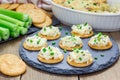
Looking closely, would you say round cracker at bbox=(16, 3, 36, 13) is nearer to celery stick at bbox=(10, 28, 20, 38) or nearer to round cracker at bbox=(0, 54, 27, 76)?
celery stick at bbox=(10, 28, 20, 38)

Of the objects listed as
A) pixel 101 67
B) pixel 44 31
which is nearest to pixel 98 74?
pixel 101 67

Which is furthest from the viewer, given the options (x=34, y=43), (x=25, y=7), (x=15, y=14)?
(x=25, y=7)

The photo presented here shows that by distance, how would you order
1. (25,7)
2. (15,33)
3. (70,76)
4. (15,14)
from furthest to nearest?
(25,7) → (15,14) → (15,33) → (70,76)

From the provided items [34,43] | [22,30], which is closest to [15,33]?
[22,30]

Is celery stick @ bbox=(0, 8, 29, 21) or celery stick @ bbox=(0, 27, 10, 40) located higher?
celery stick @ bbox=(0, 8, 29, 21)

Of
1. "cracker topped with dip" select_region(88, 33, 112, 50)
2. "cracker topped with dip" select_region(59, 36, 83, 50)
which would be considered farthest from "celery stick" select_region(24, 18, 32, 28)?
"cracker topped with dip" select_region(88, 33, 112, 50)

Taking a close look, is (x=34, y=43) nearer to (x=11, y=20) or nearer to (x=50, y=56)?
(x=50, y=56)

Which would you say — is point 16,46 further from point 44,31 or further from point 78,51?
point 78,51
